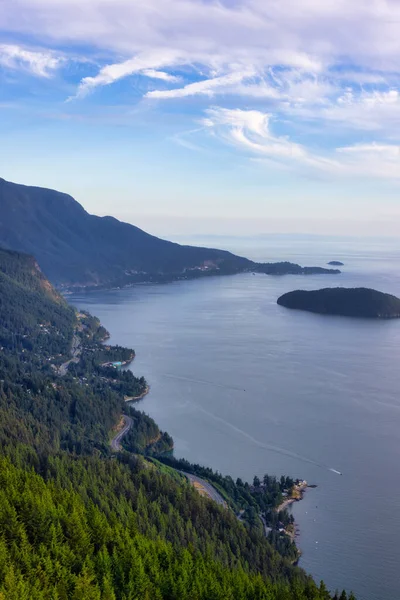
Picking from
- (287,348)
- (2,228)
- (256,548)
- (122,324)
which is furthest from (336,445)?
(2,228)

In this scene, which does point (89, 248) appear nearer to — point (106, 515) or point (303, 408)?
point (303, 408)

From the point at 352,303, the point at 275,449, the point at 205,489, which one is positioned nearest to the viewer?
the point at 205,489

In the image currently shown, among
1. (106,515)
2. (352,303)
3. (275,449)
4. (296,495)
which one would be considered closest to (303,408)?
(275,449)

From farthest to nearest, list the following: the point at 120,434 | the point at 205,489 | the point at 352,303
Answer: the point at 352,303 → the point at 120,434 → the point at 205,489

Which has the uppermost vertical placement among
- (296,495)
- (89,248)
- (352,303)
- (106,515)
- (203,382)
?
(89,248)

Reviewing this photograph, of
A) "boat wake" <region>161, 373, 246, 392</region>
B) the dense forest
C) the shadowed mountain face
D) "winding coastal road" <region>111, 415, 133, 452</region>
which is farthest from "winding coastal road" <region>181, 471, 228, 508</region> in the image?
the shadowed mountain face

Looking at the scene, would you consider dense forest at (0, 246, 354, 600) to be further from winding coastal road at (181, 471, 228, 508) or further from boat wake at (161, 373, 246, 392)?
boat wake at (161, 373, 246, 392)
